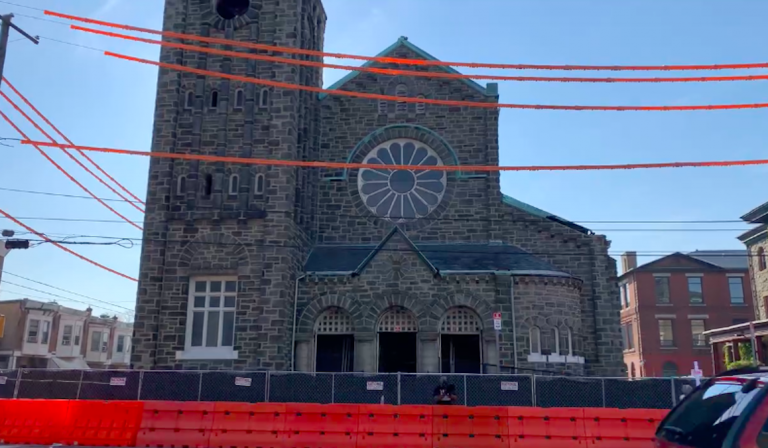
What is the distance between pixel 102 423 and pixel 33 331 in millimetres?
47009

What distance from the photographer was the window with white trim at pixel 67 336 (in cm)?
6072

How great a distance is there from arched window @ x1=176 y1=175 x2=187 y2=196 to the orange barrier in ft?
37.3

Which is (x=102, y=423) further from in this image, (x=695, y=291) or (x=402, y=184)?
(x=695, y=291)

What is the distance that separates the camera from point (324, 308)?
25312 mm

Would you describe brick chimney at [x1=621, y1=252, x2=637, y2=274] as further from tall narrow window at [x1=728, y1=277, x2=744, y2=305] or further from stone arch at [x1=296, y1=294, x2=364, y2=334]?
stone arch at [x1=296, y1=294, x2=364, y2=334]

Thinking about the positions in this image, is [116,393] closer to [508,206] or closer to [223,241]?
[223,241]

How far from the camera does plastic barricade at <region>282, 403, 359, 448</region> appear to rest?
49.1 feet

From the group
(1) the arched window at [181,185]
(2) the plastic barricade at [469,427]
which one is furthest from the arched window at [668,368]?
(2) the plastic barricade at [469,427]

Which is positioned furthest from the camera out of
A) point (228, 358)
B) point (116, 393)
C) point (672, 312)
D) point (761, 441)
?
point (672, 312)

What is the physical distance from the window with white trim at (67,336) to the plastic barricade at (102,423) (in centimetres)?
4979

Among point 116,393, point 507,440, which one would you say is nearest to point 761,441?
point 507,440

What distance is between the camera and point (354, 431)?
1506cm

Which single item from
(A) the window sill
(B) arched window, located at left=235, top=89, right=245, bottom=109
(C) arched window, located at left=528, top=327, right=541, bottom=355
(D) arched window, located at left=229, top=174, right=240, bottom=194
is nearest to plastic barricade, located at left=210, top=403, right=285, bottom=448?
(A) the window sill

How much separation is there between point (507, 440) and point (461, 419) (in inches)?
41.8
